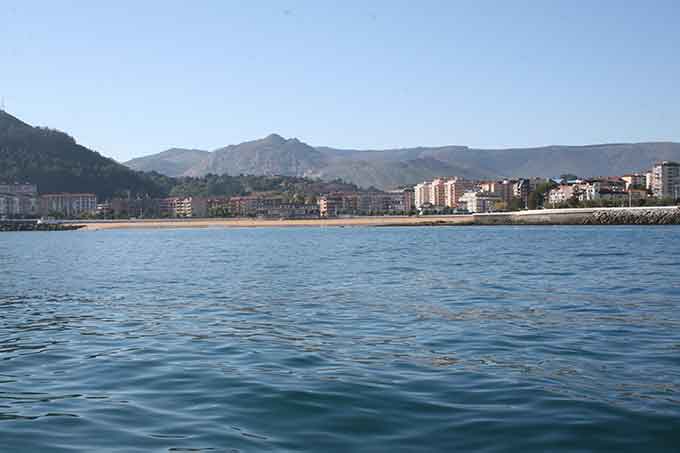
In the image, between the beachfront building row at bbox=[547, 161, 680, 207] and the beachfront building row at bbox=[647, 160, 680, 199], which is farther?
Result: the beachfront building row at bbox=[647, 160, 680, 199]

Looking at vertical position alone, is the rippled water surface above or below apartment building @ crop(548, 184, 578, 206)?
below

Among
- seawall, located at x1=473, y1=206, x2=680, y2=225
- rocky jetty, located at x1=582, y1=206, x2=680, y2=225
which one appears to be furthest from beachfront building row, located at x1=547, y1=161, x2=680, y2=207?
rocky jetty, located at x1=582, y1=206, x2=680, y2=225

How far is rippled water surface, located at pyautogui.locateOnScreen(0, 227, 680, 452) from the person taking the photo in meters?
6.31

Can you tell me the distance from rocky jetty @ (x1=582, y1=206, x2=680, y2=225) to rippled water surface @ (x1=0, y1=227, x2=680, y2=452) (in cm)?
7304

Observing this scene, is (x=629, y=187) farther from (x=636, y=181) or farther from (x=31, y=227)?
(x=31, y=227)

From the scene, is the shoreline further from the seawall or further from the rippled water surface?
the rippled water surface

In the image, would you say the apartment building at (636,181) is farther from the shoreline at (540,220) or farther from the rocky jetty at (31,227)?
the rocky jetty at (31,227)

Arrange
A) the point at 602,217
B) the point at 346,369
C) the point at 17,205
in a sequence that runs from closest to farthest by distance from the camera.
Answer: the point at 346,369 → the point at 602,217 → the point at 17,205

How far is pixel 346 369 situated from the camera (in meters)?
8.94

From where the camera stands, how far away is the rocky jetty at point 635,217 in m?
85.5

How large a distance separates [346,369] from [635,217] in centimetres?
8716

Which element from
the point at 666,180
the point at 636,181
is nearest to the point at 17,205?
the point at 636,181

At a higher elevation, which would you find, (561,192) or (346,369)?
(561,192)

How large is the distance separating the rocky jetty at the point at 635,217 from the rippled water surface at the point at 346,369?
73.0 m
